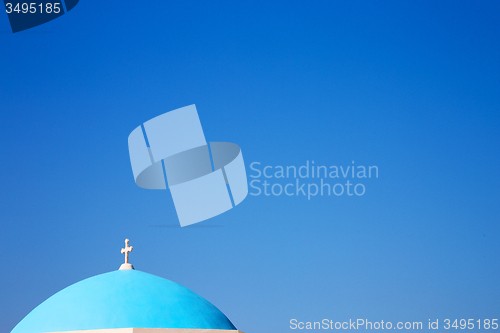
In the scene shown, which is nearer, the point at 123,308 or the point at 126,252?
the point at 123,308

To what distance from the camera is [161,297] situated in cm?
1482

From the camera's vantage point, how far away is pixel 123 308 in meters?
14.2

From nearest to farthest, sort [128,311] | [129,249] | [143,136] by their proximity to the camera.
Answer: [128,311] → [129,249] → [143,136]

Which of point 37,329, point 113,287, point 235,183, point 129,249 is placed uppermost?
point 235,183

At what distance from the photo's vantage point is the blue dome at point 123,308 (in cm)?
1397

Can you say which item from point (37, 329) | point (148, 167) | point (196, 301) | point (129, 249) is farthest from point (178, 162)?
point (37, 329)

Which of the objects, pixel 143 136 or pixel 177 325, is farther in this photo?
pixel 143 136

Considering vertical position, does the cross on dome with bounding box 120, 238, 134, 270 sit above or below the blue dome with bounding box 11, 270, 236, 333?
above

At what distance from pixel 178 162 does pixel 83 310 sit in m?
8.60

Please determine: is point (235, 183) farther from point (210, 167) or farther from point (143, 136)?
point (143, 136)

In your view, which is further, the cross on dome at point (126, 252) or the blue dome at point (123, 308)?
the cross on dome at point (126, 252)

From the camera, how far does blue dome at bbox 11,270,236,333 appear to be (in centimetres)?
1397

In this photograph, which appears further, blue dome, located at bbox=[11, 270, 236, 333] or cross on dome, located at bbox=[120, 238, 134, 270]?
cross on dome, located at bbox=[120, 238, 134, 270]

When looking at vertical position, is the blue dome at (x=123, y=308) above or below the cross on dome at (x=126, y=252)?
below
